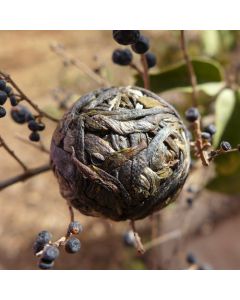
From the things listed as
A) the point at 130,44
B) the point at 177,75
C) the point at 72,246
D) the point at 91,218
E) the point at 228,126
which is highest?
the point at 130,44

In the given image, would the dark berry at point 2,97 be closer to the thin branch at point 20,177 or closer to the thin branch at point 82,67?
the thin branch at point 20,177

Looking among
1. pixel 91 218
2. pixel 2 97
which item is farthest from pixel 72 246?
pixel 91 218

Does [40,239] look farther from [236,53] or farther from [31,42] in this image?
[31,42]

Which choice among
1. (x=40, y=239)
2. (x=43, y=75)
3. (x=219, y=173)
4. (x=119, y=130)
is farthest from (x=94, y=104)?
(x=43, y=75)

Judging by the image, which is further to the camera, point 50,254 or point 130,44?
point 130,44

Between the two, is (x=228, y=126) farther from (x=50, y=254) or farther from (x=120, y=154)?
(x=50, y=254)

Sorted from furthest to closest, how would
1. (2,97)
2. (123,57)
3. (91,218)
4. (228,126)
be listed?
1. (91,218)
2. (228,126)
3. (123,57)
4. (2,97)

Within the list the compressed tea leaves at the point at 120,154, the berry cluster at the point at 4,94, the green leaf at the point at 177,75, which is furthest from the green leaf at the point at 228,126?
the berry cluster at the point at 4,94
